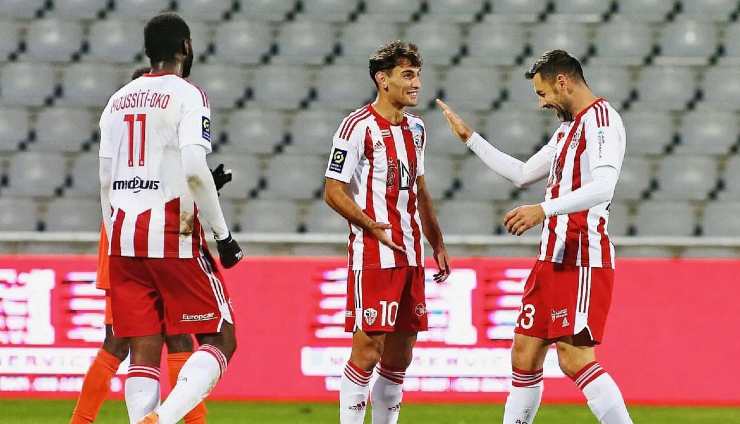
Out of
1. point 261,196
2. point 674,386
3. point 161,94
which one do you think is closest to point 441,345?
point 674,386

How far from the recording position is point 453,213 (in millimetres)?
10141

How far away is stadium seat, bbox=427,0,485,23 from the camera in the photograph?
11.9 m

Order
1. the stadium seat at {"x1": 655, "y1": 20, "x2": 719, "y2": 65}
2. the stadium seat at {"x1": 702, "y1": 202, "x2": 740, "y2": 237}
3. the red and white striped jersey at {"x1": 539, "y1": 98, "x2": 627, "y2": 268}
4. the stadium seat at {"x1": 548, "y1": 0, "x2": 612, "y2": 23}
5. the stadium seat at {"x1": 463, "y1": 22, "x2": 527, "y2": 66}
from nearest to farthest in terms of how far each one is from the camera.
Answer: the red and white striped jersey at {"x1": 539, "y1": 98, "x2": 627, "y2": 268}, the stadium seat at {"x1": 702, "y1": 202, "x2": 740, "y2": 237}, the stadium seat at {"x1": 463, "y1": 22, "x2": 527, "y2": 66}, the stadium seat at {"x1": 655, "y1": 20, "x2": 719, "y2": 65}, the stadium seat at {"x1": 548, "y1": 0, "x2": 612, "y2": 23}

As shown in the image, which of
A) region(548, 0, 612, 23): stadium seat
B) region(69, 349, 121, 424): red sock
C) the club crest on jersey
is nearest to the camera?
the club crest on jersey

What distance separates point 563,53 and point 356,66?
5.95 meters

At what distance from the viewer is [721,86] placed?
11414 millimetres

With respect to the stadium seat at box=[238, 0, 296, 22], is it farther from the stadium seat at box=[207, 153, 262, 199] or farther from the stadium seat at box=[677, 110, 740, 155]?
the stadium seat at box=[677, 110, 740, 155]

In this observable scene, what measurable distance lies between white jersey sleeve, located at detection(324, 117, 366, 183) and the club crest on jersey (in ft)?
1.90

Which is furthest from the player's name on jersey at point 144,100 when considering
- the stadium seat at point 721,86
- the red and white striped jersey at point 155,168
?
the stadium seat at point 721,86

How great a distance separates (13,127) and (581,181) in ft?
22.5

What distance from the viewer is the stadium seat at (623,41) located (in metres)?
11.7

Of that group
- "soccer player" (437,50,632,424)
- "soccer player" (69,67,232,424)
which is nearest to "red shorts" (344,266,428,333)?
"soccer player" (437,50,632,424)

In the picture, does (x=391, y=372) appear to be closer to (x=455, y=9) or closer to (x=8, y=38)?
(x=455, y=9)

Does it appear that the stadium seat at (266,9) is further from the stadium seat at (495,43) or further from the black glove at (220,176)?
the black glove at (220,176)
